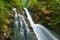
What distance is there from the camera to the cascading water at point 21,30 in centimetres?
1137

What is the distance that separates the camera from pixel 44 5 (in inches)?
622

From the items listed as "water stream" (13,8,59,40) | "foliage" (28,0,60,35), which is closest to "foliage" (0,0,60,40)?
"foliage" (28,0,60,35)

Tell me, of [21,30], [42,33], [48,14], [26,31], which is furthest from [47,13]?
[21,30]

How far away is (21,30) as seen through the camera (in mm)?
11781

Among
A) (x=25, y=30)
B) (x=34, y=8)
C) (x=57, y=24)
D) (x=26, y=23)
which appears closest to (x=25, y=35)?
(x=25, y=30)

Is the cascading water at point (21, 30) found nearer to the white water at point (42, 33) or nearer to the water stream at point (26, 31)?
the water stream at point (26, 31)

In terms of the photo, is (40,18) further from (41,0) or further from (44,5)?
(41,0)

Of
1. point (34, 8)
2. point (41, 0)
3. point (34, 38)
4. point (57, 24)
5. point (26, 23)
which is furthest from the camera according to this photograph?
point (41, 0)

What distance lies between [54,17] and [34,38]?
12.1 feet

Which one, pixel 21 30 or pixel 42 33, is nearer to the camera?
pixel 21 30

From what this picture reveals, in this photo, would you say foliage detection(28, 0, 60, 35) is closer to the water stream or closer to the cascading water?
the water stream

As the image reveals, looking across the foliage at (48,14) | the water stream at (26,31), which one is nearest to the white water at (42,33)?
the water stream at (26,31)

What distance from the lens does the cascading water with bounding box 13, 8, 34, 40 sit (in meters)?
11.4

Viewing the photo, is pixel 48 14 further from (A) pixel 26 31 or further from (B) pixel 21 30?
(B) pixel 21 30
